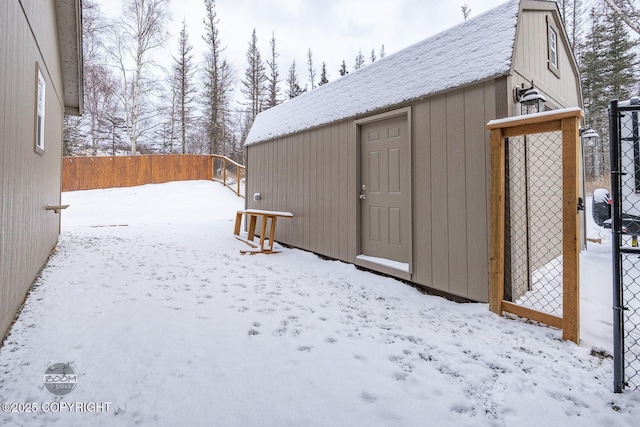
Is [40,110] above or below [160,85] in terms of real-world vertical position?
below

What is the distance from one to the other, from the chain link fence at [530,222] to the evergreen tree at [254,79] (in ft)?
52.7

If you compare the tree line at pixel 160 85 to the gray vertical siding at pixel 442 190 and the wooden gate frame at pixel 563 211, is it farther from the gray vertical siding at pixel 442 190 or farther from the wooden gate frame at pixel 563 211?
the wooden gate frame at pixel 563 211

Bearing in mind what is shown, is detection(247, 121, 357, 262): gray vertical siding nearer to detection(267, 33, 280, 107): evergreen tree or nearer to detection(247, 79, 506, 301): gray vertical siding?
detection(247, 79, 506, 301): gray vertical siding

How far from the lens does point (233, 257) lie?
185 inches

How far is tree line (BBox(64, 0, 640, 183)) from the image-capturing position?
1211 cm

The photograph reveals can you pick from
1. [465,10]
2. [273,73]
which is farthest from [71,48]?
[465,10]

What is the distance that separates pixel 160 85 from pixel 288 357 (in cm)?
1582

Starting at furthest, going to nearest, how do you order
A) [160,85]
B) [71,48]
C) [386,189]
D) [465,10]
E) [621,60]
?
[465,10], [160,85], [621,60], [71,48], [386,189]

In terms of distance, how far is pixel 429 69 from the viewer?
3.23 m

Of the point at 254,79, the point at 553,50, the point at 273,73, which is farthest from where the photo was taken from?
the point at 273,73

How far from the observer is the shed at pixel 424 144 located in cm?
278

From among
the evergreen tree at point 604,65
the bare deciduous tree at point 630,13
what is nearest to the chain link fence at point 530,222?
the bare deciduous tree at point 630,13

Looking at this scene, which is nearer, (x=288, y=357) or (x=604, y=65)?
(x=288, y=357)

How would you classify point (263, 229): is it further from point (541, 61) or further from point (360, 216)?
point (541, 61)
